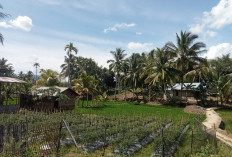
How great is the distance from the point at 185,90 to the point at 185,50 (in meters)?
6.70

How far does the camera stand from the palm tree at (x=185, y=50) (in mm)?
29406

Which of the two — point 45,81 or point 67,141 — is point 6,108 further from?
point 45,81

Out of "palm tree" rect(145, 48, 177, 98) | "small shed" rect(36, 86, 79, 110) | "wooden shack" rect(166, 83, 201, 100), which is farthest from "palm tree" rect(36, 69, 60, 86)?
"wooden shack" rect(166, 83, 201, 100)

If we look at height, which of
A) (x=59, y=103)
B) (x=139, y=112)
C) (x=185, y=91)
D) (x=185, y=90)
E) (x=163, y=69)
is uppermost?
(x=163, y=69)

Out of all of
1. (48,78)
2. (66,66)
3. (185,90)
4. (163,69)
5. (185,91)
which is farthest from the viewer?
(66,66)

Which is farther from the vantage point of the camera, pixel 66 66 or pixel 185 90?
pixel 66 66

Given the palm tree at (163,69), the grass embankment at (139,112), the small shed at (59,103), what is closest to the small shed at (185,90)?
the palm tree at (163,69)

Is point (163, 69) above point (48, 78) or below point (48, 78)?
above

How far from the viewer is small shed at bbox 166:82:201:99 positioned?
3055 centimetres

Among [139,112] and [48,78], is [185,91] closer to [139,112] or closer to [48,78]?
[139,112]

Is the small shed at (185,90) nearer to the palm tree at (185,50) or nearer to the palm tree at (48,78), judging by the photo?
the palm tree at (185,50)

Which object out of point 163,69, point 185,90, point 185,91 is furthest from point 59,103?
point 185,91

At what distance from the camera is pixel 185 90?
32594 millimetres

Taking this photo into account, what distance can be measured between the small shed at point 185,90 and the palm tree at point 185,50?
5.83ft
